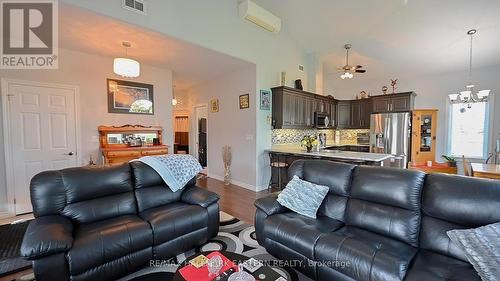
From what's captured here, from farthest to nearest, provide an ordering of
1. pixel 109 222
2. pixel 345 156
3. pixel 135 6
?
pixel 345 156, pixel 135 6, pixel 109 222

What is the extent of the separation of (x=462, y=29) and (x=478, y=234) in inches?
190

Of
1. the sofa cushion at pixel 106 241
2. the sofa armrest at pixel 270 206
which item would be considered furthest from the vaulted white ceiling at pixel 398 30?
the sofa cushion at pixel 106 241

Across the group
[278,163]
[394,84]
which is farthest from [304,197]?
[394,84]

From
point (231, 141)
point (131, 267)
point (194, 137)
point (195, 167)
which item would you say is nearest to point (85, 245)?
point (131, 267)

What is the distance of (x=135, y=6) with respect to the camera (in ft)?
9.95

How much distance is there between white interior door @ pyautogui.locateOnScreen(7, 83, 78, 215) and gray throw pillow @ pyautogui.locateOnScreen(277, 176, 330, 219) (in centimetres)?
408

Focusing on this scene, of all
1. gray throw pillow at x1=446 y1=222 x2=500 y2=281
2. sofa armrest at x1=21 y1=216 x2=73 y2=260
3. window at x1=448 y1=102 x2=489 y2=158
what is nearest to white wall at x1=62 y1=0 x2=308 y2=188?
sofa armrest at x1=21 y1=216 x2=73 y2=260

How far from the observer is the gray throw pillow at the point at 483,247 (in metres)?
1.30

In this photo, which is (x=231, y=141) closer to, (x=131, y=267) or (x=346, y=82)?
(x=131, y=267)

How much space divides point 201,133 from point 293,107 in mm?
3109

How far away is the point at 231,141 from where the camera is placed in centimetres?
561

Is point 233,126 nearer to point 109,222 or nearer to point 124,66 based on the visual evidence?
point 124,66

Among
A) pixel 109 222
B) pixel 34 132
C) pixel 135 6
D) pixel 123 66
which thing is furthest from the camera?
pixel 34 132

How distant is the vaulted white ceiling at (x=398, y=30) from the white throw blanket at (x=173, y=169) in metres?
3.93
